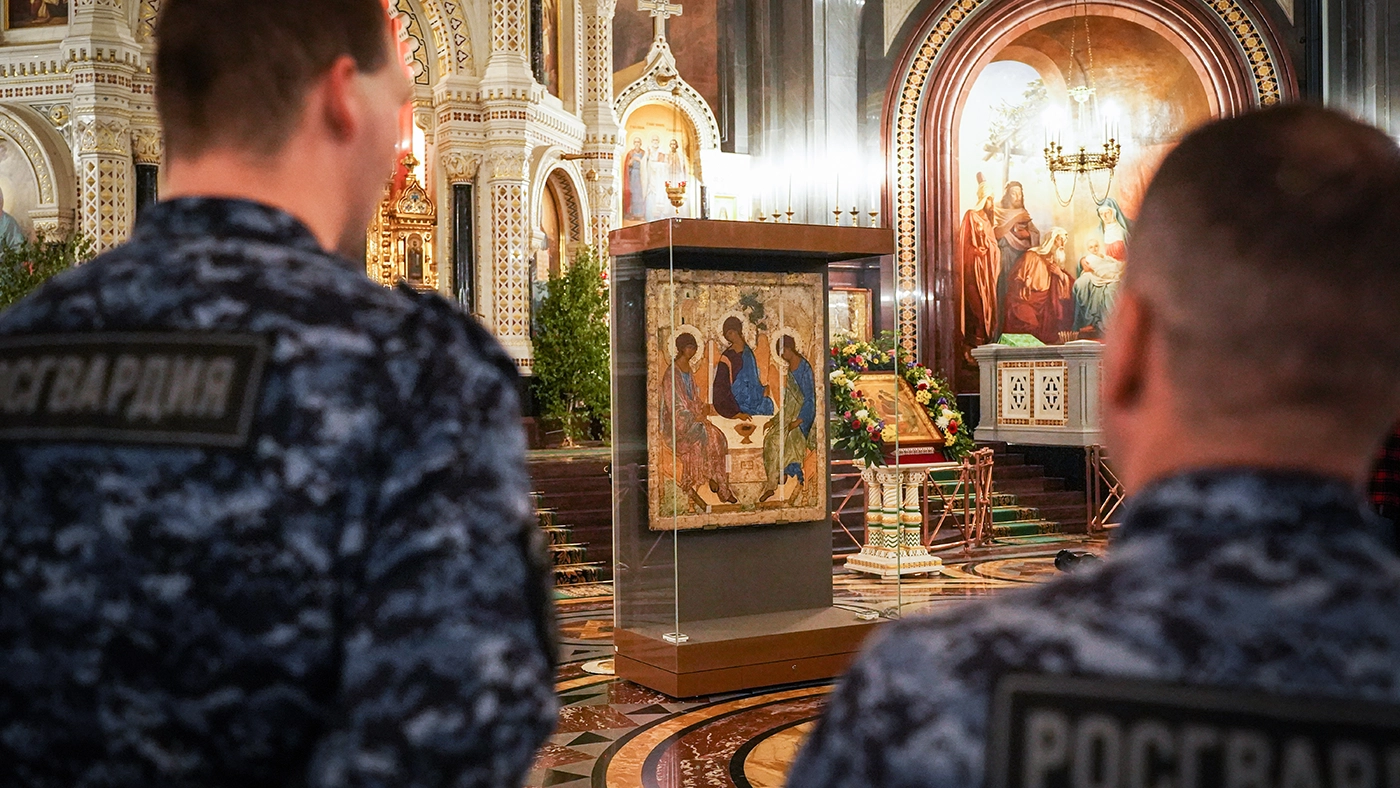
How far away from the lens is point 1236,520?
0.84 m

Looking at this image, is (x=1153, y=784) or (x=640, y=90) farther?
(x=640, y=90)

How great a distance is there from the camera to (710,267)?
6168 mm

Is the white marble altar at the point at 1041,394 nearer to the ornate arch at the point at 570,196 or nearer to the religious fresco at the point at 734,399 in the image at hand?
the ornate arch at the point at 570,196

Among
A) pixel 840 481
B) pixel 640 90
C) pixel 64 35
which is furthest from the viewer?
pixel 640 90

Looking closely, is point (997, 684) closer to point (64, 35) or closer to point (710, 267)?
point (710, 267)

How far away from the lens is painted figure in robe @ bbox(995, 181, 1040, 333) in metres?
19.2

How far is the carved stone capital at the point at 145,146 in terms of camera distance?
14320 mm

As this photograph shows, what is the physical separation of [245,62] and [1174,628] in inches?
36.6

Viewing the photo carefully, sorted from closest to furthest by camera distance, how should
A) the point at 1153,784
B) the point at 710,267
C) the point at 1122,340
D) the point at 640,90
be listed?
1. the point at 1153,784
2. the point at 1122,340
3. the point at 710,267
4. the point at 640,90

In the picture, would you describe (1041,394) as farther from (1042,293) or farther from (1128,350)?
(1128,350)

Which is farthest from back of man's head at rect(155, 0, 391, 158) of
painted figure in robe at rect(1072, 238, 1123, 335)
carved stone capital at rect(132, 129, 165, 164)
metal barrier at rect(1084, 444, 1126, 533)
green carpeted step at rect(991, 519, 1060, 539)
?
painted figure in robe at rect(1072, 238, 1123, 335)

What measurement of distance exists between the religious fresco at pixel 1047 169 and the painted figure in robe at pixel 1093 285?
2cm

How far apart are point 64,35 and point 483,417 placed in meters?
15.4

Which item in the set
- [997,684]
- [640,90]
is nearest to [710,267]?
[997,684]
